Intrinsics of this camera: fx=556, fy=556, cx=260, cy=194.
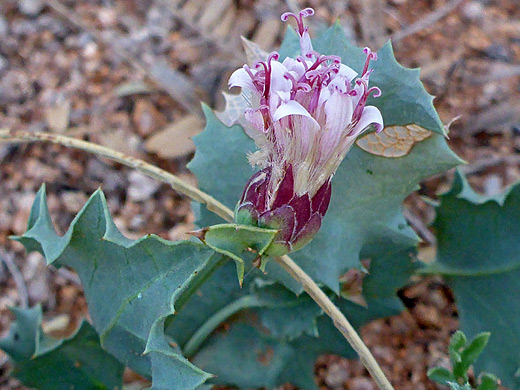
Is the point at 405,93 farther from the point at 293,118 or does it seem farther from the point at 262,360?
the point at 262,360

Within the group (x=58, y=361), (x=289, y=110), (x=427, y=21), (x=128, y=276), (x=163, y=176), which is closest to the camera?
(x=289, y=110)

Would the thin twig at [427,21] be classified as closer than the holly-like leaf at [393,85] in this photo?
No

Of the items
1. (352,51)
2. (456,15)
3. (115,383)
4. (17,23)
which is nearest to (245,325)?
(115,383)

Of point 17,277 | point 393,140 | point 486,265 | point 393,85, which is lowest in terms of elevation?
point 17,277

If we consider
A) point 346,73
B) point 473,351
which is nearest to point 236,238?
point 346,73

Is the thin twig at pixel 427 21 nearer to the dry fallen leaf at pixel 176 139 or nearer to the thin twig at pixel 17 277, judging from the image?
the dry fallen leaf at pixel 176 139

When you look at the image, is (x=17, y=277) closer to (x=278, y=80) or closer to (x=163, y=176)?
(x=163, y=176)

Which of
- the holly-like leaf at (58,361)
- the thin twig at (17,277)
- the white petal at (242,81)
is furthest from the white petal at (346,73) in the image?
the thin twig at (17,277)
